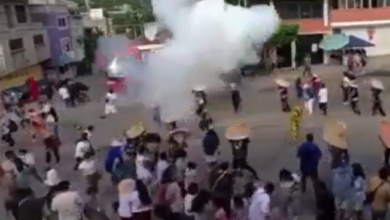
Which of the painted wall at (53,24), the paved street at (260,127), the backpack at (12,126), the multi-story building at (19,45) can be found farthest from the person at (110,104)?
the painted wall at (53,24)

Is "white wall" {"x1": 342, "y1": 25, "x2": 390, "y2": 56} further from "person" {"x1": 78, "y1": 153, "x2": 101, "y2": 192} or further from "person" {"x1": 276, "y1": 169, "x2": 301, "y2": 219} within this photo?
"person" {"x1": 276, "y1": 169, "x2": 301, "y2": 219}

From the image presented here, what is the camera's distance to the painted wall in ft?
176

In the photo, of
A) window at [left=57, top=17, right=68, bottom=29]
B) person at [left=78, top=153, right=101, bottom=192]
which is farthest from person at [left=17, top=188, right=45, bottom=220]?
window at [left=57, top=17, right=68, bottom=29]

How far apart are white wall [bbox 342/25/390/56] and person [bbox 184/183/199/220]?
115 feet

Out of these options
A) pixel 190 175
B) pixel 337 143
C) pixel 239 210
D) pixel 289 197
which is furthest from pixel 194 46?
pixel 239 210

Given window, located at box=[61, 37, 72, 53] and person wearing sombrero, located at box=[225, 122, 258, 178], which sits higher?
person wearing sombrero, located at box=[225, 122, 258, 178]

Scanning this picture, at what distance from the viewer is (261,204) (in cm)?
1001

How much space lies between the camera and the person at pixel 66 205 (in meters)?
10.4

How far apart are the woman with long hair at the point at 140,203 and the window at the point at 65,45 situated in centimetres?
4742

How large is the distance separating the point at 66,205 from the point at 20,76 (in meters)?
35.8

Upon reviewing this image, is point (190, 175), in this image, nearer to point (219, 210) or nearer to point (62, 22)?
point (219, 210)

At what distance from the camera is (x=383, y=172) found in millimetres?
10289

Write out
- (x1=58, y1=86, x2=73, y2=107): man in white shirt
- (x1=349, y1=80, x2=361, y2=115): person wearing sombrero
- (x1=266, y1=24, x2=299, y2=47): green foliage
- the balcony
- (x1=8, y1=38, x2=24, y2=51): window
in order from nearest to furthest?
1. (x1=349, y1=80, x2=361, y2=115): person wearing sombrero
2. (x1=58, y1=86, x2=73, y2=107): man in white shirt
3. (x1=266, y1=24, x2=299, y2=47): green foliage
4. the balcony
5. (x1=8, y1=38, x2=24, y2=51): window

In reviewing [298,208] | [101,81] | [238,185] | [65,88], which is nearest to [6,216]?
[238,185]
